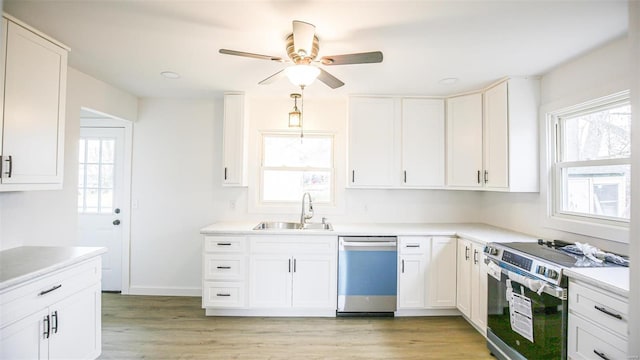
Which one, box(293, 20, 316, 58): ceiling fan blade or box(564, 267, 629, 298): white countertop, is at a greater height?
box(293, 20, 316, 58): ceiling fan blade

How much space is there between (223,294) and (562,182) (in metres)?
3.41

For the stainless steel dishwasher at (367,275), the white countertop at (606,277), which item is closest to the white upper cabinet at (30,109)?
the stainless steel dishwasher at (367,275)

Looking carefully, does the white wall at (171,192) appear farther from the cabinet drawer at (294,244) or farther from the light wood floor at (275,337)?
the cabinet drawer at (294,244)

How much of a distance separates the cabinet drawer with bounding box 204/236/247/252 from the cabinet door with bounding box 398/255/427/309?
1.66 m

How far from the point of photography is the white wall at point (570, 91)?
82.7 inches

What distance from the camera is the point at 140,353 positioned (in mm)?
2404

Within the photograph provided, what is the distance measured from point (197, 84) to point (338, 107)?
5.45 ft

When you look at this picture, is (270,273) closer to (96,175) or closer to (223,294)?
(223,294)

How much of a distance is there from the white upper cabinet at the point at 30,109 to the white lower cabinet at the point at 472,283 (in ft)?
11.4

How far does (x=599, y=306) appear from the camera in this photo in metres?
1.58

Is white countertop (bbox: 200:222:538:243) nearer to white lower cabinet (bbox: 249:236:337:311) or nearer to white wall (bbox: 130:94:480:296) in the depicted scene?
white lower cabinet (bbox: 249:236:337:311)

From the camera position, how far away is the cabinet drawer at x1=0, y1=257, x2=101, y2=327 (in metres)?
1.46

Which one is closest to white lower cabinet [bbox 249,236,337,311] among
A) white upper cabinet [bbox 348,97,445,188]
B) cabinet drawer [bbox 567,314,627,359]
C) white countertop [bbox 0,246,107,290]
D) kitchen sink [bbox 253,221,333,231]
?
kitchen sink [bbox 253,221,333,231]

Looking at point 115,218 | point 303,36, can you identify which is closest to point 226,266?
point 115,218
